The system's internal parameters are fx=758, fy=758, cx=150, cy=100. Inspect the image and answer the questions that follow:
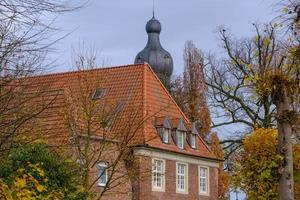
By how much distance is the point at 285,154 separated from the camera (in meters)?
16.3

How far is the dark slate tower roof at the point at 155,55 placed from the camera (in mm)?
61766

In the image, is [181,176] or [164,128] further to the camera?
[181,176]

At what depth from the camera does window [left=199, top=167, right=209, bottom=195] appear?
154 ft

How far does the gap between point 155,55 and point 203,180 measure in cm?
1770

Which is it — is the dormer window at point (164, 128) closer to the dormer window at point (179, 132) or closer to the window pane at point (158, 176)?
the dormer window at point (179, 132)

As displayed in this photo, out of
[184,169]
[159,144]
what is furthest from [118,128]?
[184,169]

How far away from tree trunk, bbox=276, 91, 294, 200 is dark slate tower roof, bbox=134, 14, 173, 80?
43.5m

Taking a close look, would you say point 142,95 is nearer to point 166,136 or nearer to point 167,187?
point 166,136

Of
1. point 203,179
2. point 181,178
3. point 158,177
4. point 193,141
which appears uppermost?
point 193,141

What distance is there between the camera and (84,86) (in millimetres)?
31547

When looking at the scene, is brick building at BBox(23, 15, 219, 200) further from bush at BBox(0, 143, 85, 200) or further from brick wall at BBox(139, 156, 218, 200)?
bush at BBox(0, 143, 85, 200)

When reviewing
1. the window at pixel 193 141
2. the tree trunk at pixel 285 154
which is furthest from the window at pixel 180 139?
the tree trunk at pixel 285 154

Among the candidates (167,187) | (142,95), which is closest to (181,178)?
(167,187)

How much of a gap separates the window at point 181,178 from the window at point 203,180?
175 cm
